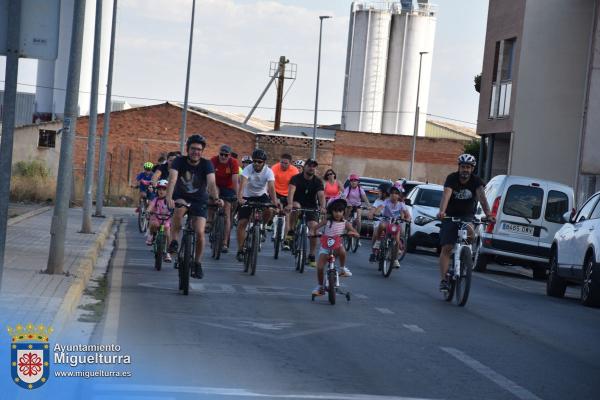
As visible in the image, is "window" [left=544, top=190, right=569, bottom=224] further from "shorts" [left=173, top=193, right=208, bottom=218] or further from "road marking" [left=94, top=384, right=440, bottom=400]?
"road marking" [left=94, top=384, right=440, bottom=400]

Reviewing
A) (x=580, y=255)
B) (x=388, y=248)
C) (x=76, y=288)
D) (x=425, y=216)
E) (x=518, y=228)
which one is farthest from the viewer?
(x=425, y=216)

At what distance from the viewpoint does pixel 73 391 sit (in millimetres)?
8039

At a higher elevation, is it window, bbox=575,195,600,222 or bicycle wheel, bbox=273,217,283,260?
window, bbox=575,195,600,222

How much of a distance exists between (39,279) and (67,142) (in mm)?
2218

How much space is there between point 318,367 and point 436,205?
22.7m

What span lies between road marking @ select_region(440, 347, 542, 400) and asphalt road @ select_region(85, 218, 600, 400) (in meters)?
0.01

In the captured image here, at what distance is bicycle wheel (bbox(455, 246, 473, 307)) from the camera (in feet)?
51.7

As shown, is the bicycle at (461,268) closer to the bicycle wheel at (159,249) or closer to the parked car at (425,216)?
the bicycle wheel at (159,249)

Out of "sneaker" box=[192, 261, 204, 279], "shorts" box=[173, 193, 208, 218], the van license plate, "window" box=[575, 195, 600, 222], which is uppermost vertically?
"window" box=[575, 195, 600, 222]

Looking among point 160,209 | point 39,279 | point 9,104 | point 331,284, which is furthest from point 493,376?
point 160,209

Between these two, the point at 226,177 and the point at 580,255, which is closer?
the point at 580,255

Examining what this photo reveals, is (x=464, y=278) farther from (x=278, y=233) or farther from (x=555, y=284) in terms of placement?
(x=278, y=233)

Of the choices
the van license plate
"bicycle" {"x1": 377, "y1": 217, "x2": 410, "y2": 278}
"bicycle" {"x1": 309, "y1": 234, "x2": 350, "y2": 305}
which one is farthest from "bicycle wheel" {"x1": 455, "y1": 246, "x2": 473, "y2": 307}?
the van license plate

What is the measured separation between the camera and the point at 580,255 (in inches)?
747
